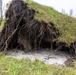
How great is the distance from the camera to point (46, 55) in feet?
32.6

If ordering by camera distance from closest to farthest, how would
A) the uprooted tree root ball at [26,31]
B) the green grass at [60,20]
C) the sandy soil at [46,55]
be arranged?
the sandy soil at [46,55], the green grass at [60,20], the uprooted tree root ball at [26,31]

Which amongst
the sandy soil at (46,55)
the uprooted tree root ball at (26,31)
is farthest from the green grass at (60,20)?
the sandy soil at (46,55)

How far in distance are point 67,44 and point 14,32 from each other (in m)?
2.23

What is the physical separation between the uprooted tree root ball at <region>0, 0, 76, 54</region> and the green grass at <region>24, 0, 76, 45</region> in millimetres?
158

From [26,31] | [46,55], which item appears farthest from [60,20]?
[46,55]

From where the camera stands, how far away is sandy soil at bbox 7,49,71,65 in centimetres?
954

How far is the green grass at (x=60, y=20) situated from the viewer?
997 cm

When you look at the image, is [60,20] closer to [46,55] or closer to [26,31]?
[26,31]

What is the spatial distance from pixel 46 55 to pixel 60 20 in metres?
1.65

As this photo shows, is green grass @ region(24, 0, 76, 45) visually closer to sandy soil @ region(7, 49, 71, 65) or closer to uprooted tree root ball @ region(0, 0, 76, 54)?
uprooted tree root ball @ region(0, 0, 76, 54)

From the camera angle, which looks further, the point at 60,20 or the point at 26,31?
the point at 60,20

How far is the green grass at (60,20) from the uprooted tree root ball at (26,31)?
0.16 metres

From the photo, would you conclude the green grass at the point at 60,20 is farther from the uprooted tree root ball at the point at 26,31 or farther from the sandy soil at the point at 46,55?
the sandy soil at the point at 46,55

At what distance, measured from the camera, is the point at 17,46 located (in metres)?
10.7
